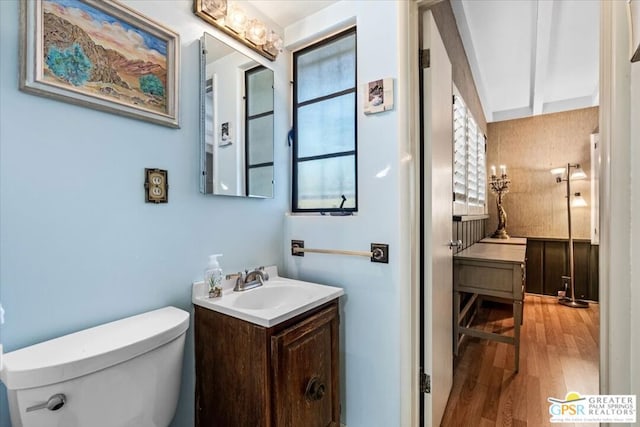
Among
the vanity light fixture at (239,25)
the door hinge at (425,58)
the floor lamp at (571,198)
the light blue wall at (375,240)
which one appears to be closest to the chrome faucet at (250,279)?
the light blue wall at (375,240)

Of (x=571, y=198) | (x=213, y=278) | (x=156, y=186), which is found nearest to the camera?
(x=156, y=186)

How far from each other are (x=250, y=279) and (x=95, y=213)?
70 centimetres

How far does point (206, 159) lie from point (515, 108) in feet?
14.9

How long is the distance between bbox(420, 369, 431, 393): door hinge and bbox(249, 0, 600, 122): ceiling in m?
2.01

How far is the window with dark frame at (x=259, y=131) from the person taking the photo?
1.50 meters

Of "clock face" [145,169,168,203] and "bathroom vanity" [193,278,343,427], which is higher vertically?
"clock face" [145,169,168,203]

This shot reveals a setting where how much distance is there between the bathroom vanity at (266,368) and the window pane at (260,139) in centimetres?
74

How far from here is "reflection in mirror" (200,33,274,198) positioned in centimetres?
128

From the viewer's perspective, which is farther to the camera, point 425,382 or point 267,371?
point 425,382

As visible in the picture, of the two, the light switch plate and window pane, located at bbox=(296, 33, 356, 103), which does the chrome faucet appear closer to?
the light switch plate

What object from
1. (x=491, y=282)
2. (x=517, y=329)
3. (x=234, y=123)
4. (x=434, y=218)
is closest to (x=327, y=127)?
(x=234, y=123)

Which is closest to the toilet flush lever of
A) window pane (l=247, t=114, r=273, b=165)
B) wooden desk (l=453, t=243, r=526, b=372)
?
window pane (l=247, t=114, r=273, b=165)

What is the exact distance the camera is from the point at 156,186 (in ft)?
3.61

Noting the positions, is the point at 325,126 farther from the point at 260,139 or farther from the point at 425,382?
the point at 425,382
